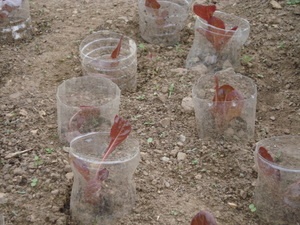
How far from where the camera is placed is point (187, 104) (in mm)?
3055

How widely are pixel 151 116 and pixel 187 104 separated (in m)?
0.20

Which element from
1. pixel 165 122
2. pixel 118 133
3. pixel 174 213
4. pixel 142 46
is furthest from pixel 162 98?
pixel 174 213

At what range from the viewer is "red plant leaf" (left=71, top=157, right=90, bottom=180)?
2319 mm

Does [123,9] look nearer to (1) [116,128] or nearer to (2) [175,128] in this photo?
(2) [175,128]

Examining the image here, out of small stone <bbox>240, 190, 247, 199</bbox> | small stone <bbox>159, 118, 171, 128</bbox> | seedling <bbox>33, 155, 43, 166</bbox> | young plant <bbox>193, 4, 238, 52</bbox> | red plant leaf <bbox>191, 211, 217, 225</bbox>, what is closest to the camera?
red plant leaf <bbox>191, 211, 217, 225</bbox>

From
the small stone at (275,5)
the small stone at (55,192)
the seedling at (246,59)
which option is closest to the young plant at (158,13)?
the seedling at (246,59)

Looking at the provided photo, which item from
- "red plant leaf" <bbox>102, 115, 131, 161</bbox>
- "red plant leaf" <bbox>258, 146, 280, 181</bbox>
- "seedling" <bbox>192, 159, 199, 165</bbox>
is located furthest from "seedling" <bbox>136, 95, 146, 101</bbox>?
"red plant leaf" <bbox>258, 146, 280, 181</bbox>

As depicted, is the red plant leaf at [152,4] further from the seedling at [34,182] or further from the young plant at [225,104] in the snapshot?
the seedling at [34,182]

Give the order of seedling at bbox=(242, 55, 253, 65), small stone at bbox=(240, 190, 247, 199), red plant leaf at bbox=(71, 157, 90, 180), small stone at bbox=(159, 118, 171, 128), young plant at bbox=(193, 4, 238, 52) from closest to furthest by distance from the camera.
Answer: red plant leaf at bbox=(71, 157, 90, 180) < small stone at bbox=(240, 190, 247, 199) < small stone at bbox=(159, 118, 171, 128) < young plant at bbox=(193, 4, 238, 52) < seedling at bbox=(242, 55, 253, 65)

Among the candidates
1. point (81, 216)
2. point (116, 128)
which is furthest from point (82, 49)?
point (81, 216)

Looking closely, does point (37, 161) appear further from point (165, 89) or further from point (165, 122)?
point (165, 89)

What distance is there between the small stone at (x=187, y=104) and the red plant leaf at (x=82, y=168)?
0.85 meters

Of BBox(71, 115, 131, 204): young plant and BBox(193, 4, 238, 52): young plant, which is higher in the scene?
BBox(193, 4, 238, 52): young plant

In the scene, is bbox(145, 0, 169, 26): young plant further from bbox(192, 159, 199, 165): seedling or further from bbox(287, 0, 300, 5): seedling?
bbox(192, 159, 199, 165): seedling
